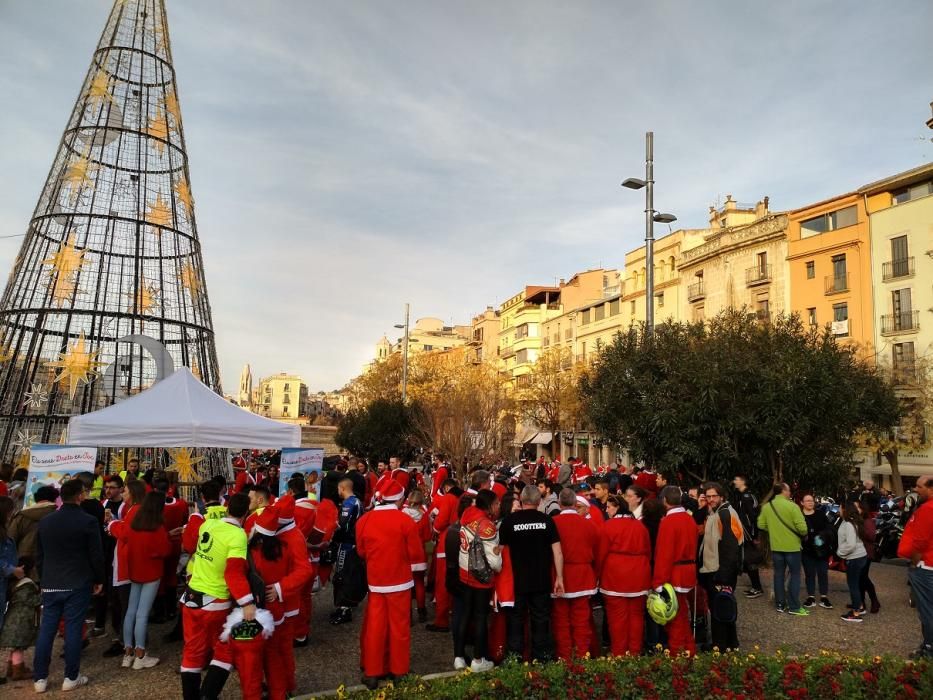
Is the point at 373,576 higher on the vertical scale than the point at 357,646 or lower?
higher

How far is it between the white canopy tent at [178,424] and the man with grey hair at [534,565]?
218 inches

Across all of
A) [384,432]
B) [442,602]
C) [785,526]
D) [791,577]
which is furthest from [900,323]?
[442,602]

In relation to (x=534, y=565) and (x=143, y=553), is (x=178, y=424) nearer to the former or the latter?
(x=143, y=553)

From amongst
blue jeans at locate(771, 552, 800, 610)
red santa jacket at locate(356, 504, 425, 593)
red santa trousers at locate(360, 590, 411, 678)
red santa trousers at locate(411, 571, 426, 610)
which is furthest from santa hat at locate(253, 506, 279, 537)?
blue jeans at locate(771, 552, 800, 610)

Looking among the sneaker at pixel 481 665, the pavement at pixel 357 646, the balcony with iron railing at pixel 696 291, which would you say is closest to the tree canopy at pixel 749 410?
the pavement at pixel 357 646

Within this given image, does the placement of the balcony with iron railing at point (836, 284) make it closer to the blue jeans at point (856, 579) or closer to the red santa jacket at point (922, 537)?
the blue jeans at point (856, 579)

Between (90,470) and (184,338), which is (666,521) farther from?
(184,338)

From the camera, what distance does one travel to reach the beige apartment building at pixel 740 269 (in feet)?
121

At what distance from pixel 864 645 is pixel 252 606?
7.18 meters

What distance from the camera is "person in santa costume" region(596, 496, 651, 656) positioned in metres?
6.64

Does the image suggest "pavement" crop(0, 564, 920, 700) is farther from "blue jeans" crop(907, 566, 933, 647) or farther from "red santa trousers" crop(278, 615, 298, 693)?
"blue jeans" crop(907, 566, 933, 647)

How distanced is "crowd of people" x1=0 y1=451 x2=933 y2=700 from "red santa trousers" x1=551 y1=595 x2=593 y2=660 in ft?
0.05

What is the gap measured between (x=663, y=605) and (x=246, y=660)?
3.90 m

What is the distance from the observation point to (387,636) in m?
5.94
